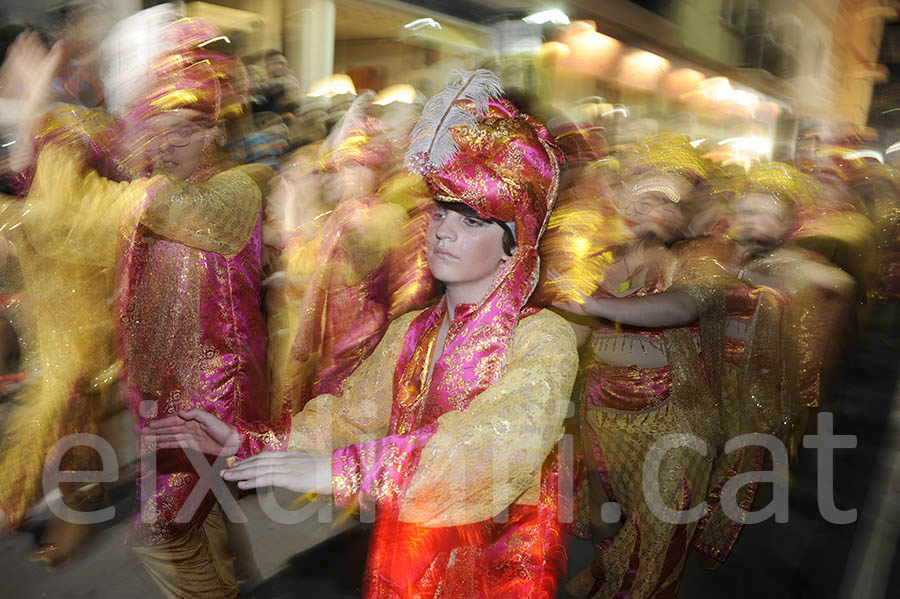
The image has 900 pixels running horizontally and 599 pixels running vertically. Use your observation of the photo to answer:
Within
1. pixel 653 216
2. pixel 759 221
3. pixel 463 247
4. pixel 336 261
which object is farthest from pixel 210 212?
pixel 759 221

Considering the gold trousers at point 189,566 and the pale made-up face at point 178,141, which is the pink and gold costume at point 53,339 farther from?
the gold trousers at point 189,566

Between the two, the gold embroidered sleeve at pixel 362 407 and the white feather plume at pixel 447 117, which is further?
the gold embroidered sleeve at pixel 362 407

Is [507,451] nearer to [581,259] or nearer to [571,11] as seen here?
[581,259]

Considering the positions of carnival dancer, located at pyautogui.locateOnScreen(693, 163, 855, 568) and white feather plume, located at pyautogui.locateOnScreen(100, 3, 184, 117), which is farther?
carnival dancer, located at pyautogui.locateOnScreen(693, 163, 855, 568)

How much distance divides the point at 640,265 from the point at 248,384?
1.87 m

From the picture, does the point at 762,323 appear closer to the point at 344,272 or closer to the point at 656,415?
the point at 656,415

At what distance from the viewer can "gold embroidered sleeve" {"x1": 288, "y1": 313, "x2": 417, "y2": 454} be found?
1886 mm

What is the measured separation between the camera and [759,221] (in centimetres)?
376

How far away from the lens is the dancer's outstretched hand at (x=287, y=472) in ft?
4.74

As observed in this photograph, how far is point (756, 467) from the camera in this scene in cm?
408

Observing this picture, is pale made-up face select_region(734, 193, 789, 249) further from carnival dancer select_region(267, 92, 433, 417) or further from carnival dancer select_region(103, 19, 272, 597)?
carnival dancer select_region(103, 19, 272, 597)

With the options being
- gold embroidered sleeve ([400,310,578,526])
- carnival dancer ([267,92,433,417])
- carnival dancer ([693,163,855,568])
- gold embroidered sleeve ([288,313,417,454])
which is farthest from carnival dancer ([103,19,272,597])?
carnival dancer ([693,163,855,568])

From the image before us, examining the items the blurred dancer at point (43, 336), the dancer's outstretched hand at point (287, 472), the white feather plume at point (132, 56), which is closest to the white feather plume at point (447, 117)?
the dancer's outstretched hand at point (287, 472)

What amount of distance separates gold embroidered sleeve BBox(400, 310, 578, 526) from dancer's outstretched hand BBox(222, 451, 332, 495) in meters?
0.19
